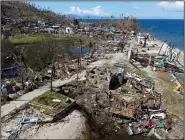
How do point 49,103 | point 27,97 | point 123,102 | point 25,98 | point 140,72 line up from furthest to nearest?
point 140,72 → point 27,97 → point 25,98 → point 123,102 → point 49,103

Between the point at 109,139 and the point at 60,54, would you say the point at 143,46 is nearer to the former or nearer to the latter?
the point at 60,54

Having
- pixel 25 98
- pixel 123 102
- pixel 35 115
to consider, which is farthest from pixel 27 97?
→ pixel 123 102

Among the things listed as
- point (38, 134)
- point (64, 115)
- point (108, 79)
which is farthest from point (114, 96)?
point (38, 134)

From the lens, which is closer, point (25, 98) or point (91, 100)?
point (25, 98)

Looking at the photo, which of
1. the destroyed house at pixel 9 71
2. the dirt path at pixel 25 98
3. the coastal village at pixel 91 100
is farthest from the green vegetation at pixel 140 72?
the destroyed house at pixel 9 71

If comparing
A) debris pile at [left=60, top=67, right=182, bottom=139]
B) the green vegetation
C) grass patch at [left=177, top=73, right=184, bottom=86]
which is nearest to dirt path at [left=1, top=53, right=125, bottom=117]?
debris pile at [left=60, top=67, right=182, bottom=139]

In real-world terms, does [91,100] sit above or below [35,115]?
above

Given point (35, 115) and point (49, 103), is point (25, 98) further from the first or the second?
point (35, 115)

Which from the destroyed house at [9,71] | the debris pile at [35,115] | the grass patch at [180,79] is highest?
the destroyed house at [9,71]

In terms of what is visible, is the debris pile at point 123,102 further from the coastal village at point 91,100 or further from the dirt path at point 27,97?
the dirt path at point 27,97

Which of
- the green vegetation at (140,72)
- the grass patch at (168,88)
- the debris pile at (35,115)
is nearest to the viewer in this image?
the debris pile at (35,115)
